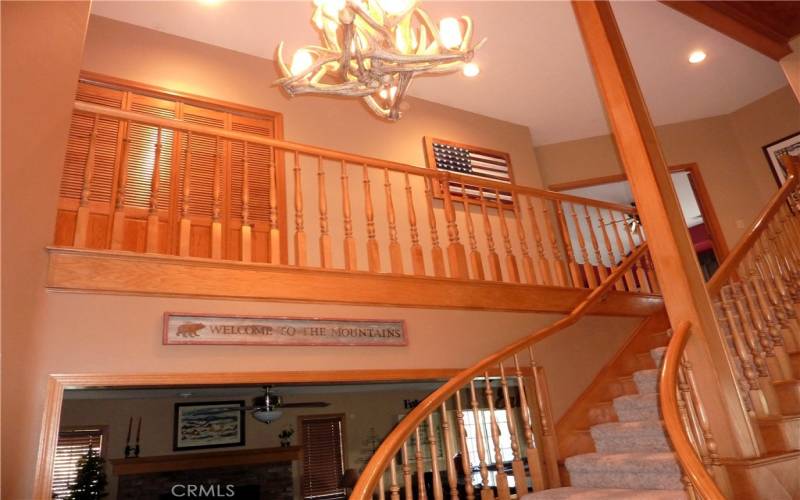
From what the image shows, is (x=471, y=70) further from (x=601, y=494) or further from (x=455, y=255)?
(x=601, y=494)

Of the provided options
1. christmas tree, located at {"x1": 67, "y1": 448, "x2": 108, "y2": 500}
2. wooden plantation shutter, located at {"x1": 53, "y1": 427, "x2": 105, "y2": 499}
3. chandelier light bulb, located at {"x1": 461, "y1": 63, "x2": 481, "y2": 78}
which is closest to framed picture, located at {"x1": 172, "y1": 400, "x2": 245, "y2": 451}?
wooden plantation shutter, located at {"x1": 53, "y1": 427, "x2": 105, "y2": 499}

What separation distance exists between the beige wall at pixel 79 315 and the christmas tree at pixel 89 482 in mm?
4775

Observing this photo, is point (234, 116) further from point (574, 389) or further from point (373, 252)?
point (574, 389)

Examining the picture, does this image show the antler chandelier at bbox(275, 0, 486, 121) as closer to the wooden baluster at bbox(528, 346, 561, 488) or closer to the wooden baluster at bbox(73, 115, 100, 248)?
the wooden baluster at bbox(73, 115, 100, 248)

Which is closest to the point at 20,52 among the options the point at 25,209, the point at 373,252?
the point at 25,209

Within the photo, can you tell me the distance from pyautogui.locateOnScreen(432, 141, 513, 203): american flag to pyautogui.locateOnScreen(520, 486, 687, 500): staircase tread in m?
3.45

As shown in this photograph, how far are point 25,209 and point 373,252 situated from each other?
2.13 m

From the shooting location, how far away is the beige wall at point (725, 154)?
6.79 m

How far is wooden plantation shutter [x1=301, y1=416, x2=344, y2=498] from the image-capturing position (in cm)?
877

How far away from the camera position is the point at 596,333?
5.12 meters
